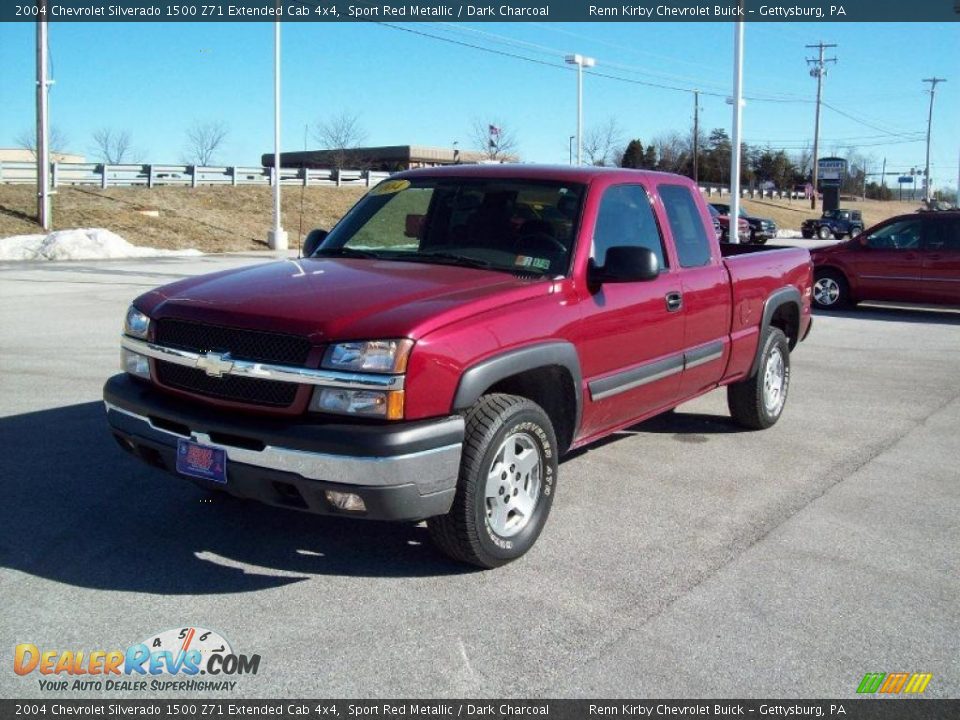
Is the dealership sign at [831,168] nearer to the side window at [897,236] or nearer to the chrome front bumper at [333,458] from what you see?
the side window at [897,236]

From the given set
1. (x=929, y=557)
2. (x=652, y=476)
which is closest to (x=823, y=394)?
(x=652, y=476)

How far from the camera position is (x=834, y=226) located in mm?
51781

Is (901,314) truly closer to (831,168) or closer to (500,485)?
(500,485)

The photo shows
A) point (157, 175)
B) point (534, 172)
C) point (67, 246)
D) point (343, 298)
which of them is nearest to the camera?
point (343, 298)

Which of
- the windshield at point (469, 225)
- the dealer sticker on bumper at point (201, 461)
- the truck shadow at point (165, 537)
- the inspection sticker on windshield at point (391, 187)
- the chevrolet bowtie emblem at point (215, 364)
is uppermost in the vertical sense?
the inspection sticker on windshield at point (391, 187)

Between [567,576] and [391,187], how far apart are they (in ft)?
8.88

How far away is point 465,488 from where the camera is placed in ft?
13.9

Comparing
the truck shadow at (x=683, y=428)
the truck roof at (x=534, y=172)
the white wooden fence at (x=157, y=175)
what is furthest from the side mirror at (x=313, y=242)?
the white wooden fence at (x=157, y=175)

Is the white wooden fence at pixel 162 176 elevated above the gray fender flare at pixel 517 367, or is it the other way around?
the white wooden fence at pixel 162 176

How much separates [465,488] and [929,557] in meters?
2.43

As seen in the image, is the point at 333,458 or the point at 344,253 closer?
the point at 333,458

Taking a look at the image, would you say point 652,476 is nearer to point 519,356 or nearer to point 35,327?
point 519,356

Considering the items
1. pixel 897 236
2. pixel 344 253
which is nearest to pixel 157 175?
pixel 897 236

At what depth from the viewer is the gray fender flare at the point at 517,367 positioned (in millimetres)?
4184
